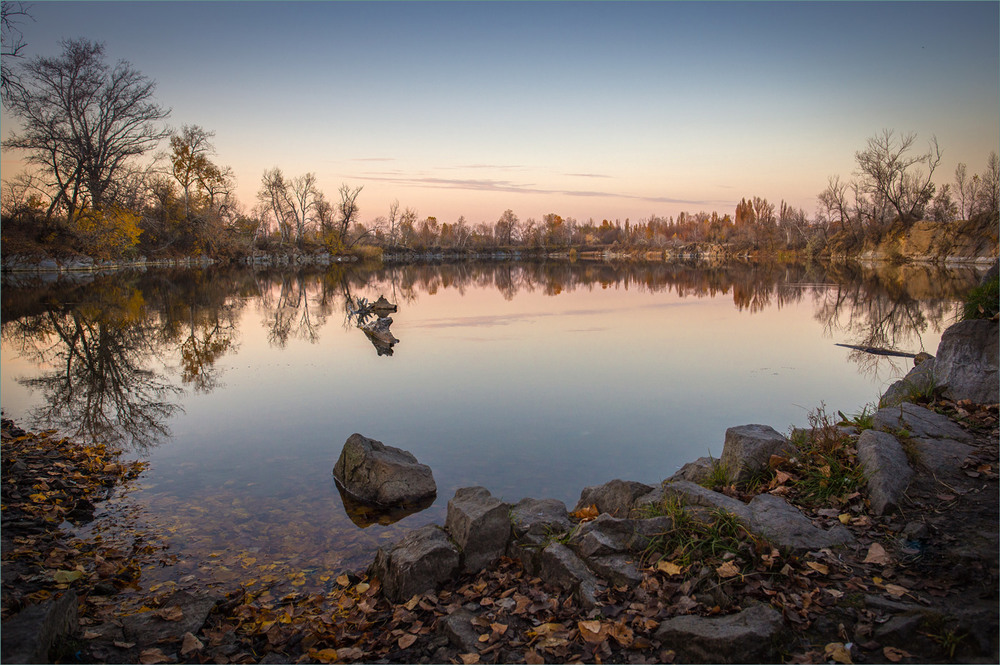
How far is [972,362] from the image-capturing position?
23.5ft

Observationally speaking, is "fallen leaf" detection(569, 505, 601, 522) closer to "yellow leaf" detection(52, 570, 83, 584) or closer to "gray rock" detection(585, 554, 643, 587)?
"gray rock" detection(585, 554, 643, 587)

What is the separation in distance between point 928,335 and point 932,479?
14481mm

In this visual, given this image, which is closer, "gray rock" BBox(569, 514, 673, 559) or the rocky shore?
the rocky shore

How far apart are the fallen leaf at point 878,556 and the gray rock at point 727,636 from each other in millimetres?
1174

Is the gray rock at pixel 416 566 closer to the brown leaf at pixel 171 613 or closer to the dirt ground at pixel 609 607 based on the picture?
the dirt ground at pixel 609 607

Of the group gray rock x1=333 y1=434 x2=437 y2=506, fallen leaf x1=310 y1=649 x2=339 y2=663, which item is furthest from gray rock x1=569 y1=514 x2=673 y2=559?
gray rock x1=333 y1=434 x2=437 y2=506

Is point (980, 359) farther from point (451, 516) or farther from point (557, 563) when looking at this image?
point (451, 516)

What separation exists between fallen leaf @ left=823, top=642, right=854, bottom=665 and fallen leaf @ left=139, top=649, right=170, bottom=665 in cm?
428

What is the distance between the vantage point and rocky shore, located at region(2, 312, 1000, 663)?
346cm

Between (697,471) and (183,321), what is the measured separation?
68.4 feet

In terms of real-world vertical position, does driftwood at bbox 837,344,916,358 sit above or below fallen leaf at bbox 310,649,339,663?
above

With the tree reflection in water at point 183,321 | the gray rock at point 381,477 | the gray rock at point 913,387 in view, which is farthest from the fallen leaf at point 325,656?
the gray rock at point 913,387

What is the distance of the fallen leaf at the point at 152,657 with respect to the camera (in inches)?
149

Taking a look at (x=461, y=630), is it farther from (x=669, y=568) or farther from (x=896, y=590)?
(x=896, y=590)
